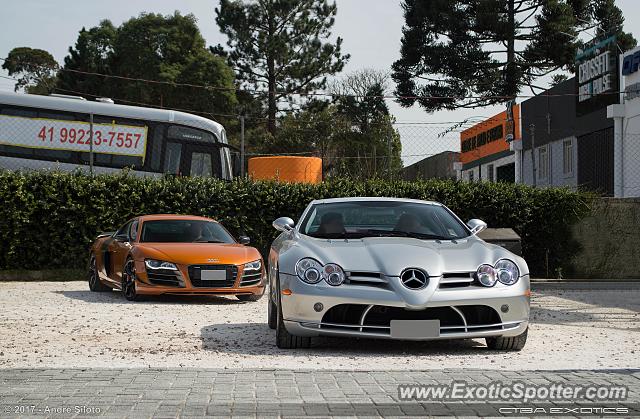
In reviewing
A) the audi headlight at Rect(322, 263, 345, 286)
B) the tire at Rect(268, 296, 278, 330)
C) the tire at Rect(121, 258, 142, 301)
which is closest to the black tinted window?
the tire at Rect(121, 258, 142, 301)

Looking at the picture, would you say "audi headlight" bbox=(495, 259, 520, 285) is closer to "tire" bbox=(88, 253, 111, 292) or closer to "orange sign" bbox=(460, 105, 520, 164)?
"tire" bbox=(88, 253, 111, 292)

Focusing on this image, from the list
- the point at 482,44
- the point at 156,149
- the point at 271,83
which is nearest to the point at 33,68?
the point at 271,83

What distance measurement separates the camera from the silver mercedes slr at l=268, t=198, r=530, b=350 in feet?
27.0

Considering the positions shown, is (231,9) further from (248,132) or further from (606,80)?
(606,80)

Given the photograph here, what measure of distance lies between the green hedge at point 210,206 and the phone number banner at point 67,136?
15.0 ft

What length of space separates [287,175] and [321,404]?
65.5 ft

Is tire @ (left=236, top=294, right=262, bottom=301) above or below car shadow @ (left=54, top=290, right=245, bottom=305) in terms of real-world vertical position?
above

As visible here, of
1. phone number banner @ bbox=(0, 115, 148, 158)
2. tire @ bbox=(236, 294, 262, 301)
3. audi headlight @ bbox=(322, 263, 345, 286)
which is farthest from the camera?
phone number banner @ bbox=(0, 115, 148, 158)

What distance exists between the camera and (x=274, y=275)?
930 cm

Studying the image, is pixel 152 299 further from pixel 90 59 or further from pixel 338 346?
pixel 90 59

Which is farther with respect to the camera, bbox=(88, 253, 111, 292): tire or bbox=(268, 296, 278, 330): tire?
bbox=(88, 253, 111, 292): tire

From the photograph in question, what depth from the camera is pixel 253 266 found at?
14.2 metres
